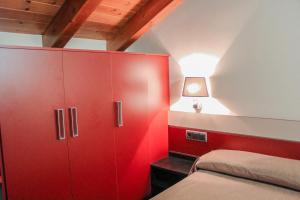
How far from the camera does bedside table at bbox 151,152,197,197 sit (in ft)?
8.52

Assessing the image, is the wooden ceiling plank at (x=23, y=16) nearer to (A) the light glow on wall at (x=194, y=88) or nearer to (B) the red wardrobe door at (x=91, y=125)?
(B) the red wardrobe door at (x=91, y=125)

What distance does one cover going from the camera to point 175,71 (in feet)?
9.37

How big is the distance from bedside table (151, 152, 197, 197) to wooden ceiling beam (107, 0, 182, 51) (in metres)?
1.42

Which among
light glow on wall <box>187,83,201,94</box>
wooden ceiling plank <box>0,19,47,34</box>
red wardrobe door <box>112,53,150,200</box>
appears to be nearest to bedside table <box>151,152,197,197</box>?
red wardrobe door <box>112,53,150,200</box>


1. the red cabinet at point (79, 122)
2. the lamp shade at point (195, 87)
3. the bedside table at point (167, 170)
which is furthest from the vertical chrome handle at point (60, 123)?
the lamp shade at point (195, 87)

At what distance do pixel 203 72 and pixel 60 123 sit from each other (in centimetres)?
153

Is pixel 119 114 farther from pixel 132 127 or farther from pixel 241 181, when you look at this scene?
pixel 241 181

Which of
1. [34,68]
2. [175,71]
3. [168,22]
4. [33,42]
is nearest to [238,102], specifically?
[175,71]

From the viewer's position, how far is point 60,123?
1935mm

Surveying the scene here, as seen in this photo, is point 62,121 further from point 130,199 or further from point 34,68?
point 130,199

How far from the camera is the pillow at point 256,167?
5.57ft

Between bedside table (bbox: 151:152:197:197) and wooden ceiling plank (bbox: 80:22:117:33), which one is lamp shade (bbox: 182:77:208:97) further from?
wooden ceiling plank (bbox: 80:22:117:33)

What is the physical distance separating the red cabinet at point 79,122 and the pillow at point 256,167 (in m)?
0.79

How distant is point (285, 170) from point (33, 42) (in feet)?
A: 8.18
